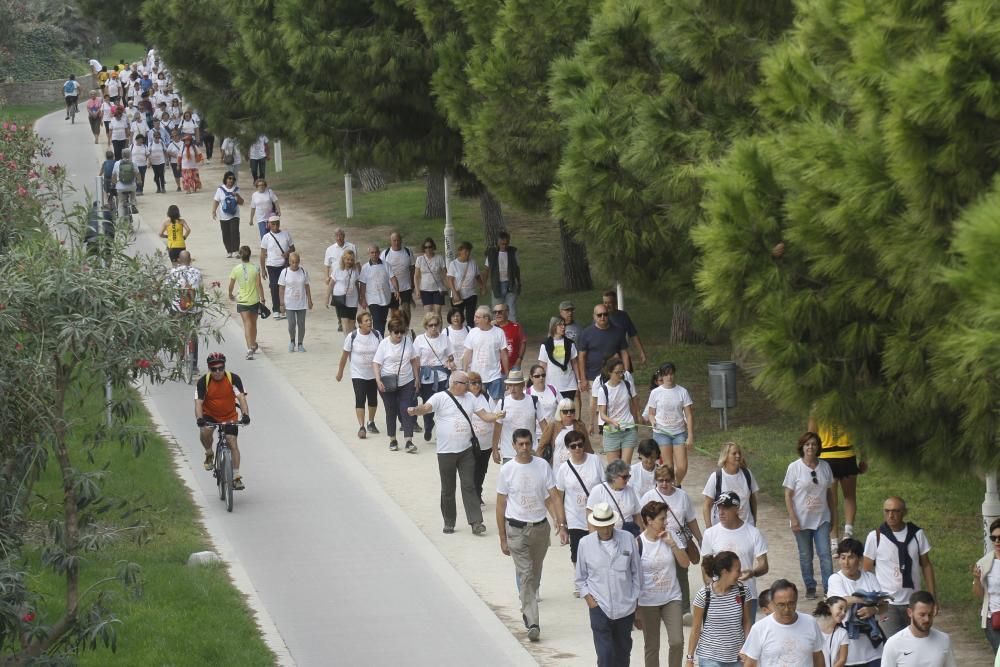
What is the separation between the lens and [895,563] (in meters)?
12.1

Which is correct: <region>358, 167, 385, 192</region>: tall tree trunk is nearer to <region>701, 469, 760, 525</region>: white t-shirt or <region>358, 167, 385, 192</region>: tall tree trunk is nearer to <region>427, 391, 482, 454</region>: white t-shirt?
<region>427, 391, 482, 454</region>: white t-shirt

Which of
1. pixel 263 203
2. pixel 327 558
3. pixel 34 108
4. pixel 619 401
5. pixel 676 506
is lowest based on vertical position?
pixel 327 558

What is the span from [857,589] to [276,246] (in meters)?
14.7

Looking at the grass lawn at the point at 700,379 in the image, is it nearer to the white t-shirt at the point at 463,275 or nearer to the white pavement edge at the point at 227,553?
the white t-shirt at the point at 463,275

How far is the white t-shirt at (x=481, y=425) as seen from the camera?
605 inches

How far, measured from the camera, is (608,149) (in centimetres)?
1570

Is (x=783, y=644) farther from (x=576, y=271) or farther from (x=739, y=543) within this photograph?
(x=576, y=271)

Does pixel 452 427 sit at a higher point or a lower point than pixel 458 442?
higher

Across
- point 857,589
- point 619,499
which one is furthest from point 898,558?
point 619,499

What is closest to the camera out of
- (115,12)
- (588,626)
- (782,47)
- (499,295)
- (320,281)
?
(782,47)

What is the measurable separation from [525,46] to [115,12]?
2474 cm

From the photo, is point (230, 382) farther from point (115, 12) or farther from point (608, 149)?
point (115, 12)

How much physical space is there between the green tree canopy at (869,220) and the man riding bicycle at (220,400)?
6941 millimetres

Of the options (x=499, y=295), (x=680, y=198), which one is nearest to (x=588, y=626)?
(x=680, y=198)
